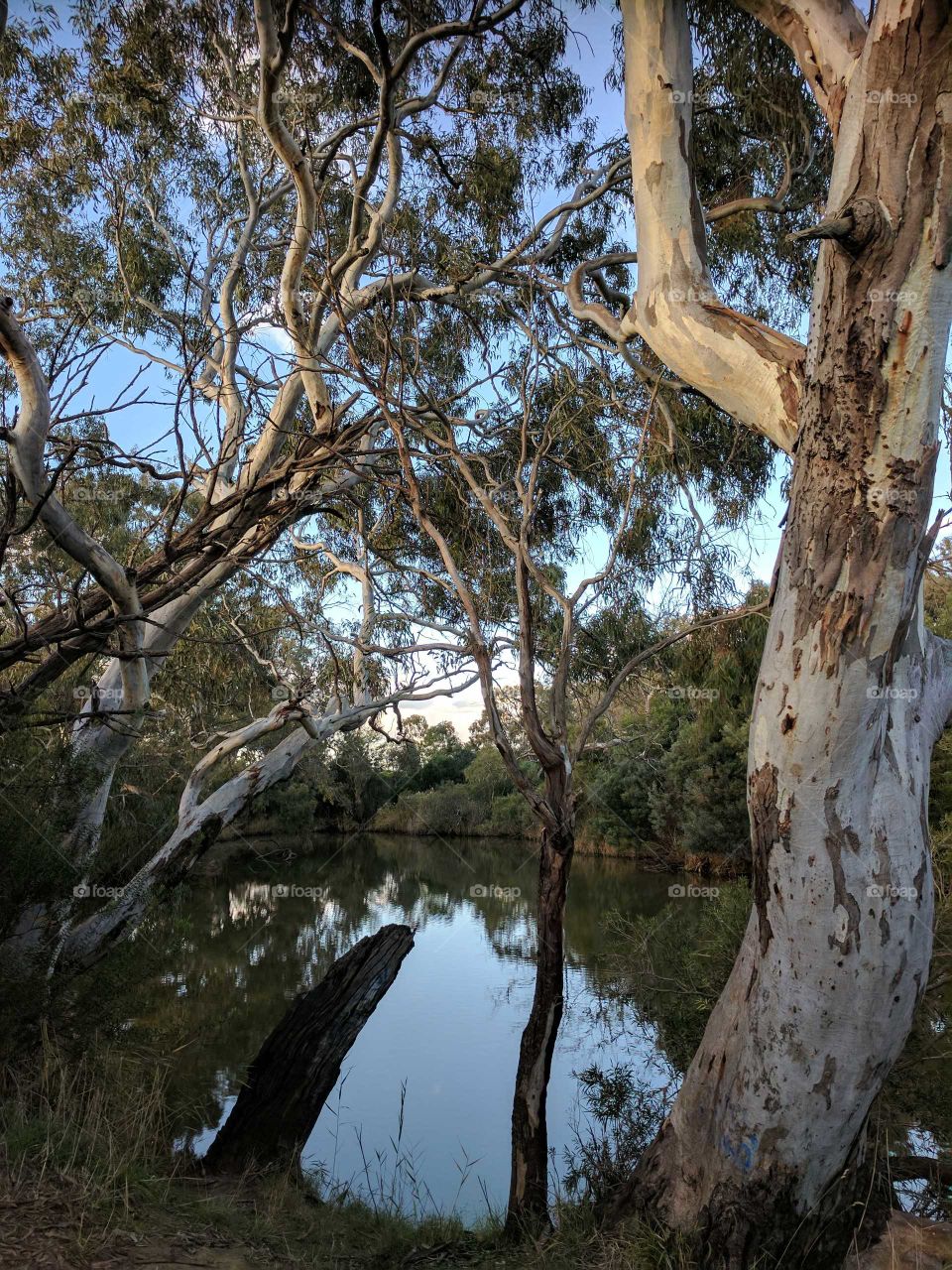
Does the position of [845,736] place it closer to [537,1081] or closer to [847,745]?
[847,745]

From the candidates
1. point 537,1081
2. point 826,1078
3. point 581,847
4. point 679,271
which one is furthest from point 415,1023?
point 581,847

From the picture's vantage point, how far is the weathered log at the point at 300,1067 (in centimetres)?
350

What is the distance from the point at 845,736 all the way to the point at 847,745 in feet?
0.07

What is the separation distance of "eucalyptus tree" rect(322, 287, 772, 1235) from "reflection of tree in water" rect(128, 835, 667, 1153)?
5.27 feet

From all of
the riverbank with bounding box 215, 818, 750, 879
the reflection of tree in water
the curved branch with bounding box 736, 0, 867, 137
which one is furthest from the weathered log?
the riverbank with bounding box 215, 818, 750, 879

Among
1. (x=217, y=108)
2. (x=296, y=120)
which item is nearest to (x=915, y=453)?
(x=296, y=120)

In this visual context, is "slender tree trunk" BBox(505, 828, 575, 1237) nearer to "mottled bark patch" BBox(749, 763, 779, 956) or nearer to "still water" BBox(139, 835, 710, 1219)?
"still water" BBox(139, 835, 710, 1219)

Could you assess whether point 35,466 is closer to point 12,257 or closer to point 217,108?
point 217,108

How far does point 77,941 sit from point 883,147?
11.6 feet

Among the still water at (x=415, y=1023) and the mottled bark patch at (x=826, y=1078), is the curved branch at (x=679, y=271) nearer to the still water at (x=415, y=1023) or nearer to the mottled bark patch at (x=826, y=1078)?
the mottled bark patch at (x=826, y=1078)

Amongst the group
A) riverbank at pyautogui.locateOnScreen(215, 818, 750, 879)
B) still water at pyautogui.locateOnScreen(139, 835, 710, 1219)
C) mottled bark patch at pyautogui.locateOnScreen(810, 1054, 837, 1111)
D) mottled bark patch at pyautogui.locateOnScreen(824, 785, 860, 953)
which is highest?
riverbank at pyautogui.locateOnScreen(215, 818, 750, 879)

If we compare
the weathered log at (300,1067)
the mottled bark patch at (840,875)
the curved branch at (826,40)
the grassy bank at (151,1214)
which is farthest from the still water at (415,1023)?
the curved branch at (826,40)

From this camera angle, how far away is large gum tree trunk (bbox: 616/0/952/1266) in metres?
1.92

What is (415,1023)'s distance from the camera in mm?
6680
